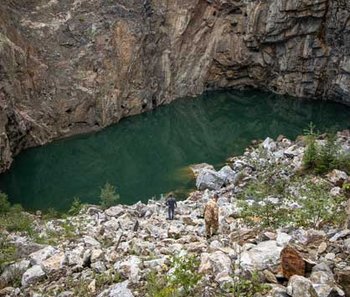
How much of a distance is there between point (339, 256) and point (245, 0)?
46564mm

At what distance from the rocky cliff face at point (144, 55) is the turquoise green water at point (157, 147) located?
1811 millimetres

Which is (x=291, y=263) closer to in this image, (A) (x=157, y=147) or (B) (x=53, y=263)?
(B) (x=53, y=263)

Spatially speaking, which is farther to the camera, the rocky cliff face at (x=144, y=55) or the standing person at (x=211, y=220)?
the rocky cliff face at (x=144, y=55)

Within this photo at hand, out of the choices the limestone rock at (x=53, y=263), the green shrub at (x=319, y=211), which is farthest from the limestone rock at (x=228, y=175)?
the limestone rock at (x=53, y=263)

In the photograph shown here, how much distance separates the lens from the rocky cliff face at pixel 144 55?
41188 millimetres

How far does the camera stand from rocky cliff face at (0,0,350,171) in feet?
135

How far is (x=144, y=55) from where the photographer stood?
48906 millimetres

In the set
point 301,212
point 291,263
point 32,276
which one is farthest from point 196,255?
point 32,276

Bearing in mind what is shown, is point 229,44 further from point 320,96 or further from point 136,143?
point 136,143

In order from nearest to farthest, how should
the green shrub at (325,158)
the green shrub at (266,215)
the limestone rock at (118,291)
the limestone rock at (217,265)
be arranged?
the limestone rock at (217,265)
the limestone rock at (118,291)
the green shrub at (266,215)
the green shrub at (325,158)

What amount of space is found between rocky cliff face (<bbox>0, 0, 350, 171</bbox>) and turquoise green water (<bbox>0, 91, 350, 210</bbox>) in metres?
1.81

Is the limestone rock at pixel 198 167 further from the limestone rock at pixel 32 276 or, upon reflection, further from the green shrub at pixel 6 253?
the limestone rock at pixel 32 276

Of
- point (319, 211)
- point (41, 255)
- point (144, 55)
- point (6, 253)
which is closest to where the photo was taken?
point (319, 211)

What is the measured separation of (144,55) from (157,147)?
40.6 ft
